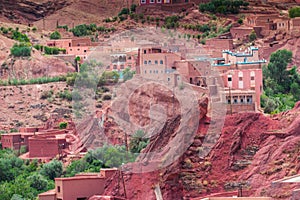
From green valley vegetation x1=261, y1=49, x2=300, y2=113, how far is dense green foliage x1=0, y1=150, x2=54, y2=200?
9.19m

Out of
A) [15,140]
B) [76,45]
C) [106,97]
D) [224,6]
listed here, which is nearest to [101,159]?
[15,140]

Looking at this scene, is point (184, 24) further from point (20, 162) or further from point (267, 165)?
point (267, 165)

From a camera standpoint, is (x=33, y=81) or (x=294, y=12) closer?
(x=33, y=81)

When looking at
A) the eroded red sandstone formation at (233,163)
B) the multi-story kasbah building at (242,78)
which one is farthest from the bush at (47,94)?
the eroded red sandstone formation at (233,163)

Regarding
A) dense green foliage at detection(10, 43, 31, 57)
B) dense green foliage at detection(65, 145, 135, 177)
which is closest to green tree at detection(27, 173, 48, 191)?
dense green foliage at detection(65, 145, 135, 177)

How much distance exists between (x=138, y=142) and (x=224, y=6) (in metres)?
40.4

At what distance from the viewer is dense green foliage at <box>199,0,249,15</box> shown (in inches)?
3944

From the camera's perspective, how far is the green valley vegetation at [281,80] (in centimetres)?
7406

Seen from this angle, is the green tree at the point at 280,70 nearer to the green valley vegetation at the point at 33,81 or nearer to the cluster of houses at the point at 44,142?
the cluster of houses at the point at 44,142

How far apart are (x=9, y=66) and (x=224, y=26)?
11.0 meters

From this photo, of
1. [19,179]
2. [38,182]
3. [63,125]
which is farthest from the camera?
[63,125]

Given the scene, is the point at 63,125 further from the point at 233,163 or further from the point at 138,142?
the point at 233,163

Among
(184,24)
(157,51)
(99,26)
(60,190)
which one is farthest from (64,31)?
(60,190)

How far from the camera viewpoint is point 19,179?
69625 mm
